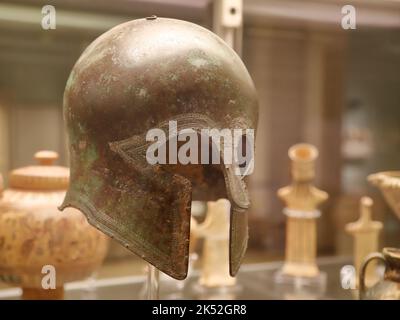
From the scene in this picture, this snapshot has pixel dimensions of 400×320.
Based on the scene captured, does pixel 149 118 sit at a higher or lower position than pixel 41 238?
higher

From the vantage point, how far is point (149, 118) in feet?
4.35

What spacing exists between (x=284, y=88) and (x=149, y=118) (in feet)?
4.18

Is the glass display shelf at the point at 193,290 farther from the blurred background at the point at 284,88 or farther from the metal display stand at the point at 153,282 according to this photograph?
the metal display stand at the point at 153,282

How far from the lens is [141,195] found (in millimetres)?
1361

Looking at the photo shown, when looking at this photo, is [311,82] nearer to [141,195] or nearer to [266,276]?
[266,276]

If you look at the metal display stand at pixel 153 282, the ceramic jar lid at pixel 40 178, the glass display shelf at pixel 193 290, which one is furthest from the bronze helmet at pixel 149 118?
the glass display shelf at pixel 193 290

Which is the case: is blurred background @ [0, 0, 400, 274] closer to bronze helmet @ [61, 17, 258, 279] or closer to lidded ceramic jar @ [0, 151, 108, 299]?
lidded ceramic jar @ [0, 151, 108, 299]

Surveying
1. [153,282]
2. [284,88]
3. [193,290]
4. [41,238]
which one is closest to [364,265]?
[153,282]

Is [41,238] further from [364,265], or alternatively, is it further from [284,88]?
[284,88]

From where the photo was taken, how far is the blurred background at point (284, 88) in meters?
2.05

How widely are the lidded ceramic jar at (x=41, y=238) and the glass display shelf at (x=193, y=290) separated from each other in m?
0.23

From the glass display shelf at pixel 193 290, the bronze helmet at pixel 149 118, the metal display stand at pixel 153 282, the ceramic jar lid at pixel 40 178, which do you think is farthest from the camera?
the glass display shelf at pixel 193 290

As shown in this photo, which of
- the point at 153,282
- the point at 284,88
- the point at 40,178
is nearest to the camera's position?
the point at 153,282

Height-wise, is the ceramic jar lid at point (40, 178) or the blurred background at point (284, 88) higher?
the blurred background at point (284, 88)
